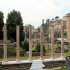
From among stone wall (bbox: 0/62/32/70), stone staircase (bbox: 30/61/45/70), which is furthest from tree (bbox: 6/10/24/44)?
stone staircase (bbox: 30/61/45/70)

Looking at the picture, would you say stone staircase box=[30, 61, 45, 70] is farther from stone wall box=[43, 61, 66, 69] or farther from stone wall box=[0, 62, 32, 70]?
stone wall box=[43, 61, 66, 69]

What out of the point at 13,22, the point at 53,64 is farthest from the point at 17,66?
the point at 13,22

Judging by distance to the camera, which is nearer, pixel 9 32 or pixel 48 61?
pixel 48 61

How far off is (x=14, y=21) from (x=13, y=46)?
20.5ft

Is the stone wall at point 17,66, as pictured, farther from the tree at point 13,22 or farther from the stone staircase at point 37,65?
the tree at point 13,22

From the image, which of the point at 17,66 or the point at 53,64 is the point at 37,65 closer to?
the point at 53,64

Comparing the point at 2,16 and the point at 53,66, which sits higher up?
the point at 2,16

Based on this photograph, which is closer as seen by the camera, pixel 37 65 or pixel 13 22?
pixel 37 65

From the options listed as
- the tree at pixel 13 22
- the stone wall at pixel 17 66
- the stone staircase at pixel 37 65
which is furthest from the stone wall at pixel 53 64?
the tree at pixel 13 22

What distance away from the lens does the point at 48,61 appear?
34.1 feet

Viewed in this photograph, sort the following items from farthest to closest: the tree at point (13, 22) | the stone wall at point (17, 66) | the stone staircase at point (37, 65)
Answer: the tree at point (13, 22) < the stone wall at point (17, 66) < the stone staircase at point (37, 65)

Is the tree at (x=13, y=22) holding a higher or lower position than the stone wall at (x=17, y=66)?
higher

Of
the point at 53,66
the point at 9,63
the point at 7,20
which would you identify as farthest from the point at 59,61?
the point at 7,20

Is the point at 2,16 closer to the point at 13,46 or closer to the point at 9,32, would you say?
the point at 9,32
